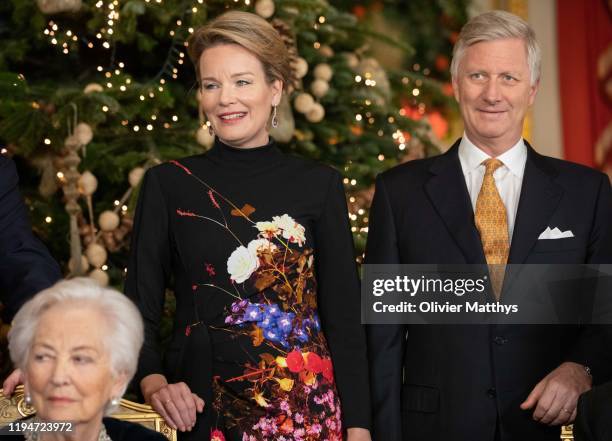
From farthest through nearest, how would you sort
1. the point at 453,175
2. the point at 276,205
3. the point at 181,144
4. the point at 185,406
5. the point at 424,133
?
the point at 424,133 < the point at 181,144 < the point at 453,175 < the point at 276,205 < the point at 185,406

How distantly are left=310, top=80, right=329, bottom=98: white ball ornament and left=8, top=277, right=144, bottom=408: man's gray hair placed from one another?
7.89ft

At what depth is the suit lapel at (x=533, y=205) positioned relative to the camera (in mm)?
2682

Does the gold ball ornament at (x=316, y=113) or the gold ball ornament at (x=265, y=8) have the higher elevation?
the gold ball ornament at (x=265, y=8)

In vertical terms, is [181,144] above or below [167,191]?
above

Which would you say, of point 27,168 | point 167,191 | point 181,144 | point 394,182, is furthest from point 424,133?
point 167,191

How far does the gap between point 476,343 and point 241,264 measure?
25.1 inches

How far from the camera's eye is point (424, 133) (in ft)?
16.3

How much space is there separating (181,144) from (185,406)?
1.92m

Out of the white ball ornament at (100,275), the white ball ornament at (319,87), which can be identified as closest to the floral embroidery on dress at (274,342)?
the white ball ornament at (100,275)

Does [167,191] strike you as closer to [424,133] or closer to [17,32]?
[17,32]

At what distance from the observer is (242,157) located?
271 centimetres

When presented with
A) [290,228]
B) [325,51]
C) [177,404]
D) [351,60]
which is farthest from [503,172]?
[351,60]

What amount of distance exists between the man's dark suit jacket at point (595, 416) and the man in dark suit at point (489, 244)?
38 centimetres

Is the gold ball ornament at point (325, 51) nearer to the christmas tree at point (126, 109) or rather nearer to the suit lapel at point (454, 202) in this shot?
the christmas tree at point (126, 109)
